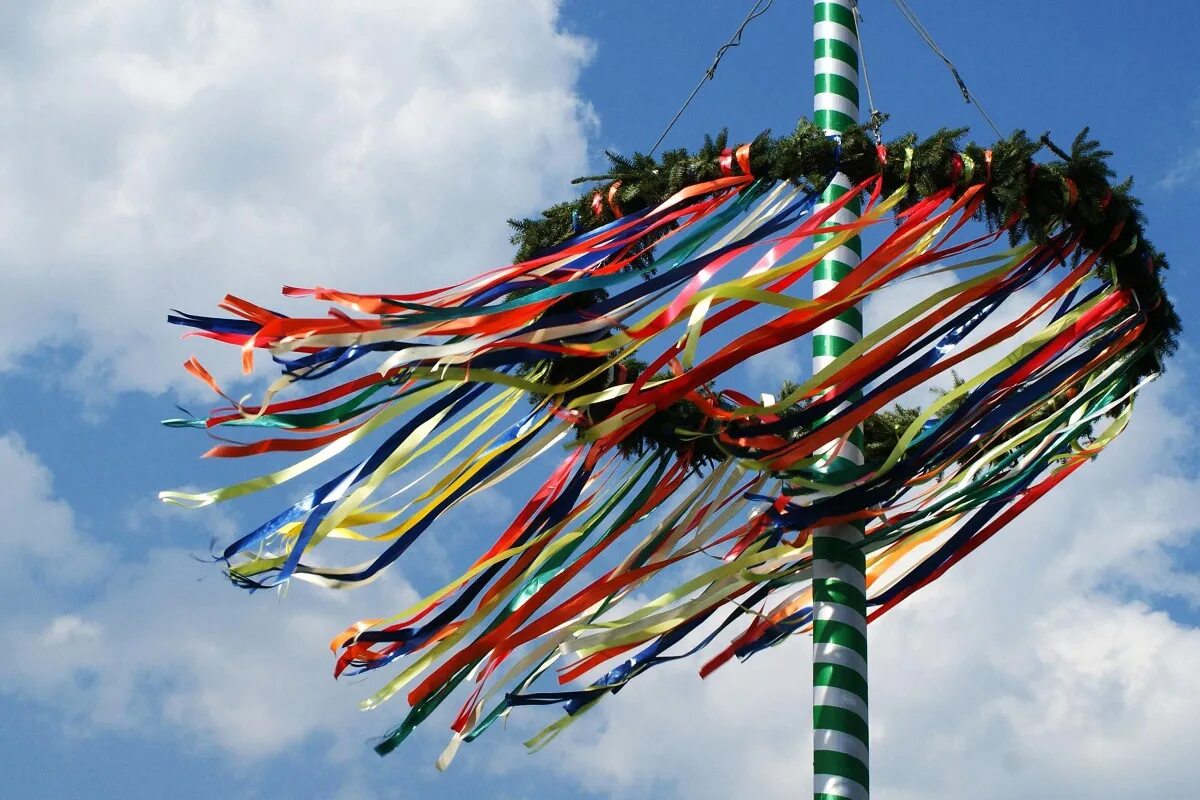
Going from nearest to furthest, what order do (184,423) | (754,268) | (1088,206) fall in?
(184,423)
(754,268)
(1088,206)

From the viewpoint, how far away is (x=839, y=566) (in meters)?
7.98

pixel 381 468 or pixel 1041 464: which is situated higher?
pixel 1041 464

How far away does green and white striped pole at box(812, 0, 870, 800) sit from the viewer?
7.59m

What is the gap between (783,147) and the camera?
8055 millimetres

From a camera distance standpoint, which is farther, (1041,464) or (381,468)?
(1041,464)

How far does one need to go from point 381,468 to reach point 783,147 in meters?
2.32

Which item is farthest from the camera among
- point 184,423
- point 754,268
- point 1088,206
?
point 1088,206

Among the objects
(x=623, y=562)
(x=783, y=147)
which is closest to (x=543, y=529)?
(x=623, y=562)

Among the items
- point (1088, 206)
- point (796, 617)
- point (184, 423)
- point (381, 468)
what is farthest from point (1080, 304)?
point (184, 423)

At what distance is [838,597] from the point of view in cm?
791

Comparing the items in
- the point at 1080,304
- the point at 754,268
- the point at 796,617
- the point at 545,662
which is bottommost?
the point at 545,662

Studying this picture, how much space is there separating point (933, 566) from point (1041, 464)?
707 mm

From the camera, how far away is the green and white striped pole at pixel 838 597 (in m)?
7.59

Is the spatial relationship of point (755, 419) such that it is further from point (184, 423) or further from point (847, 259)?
point (184, 423)
